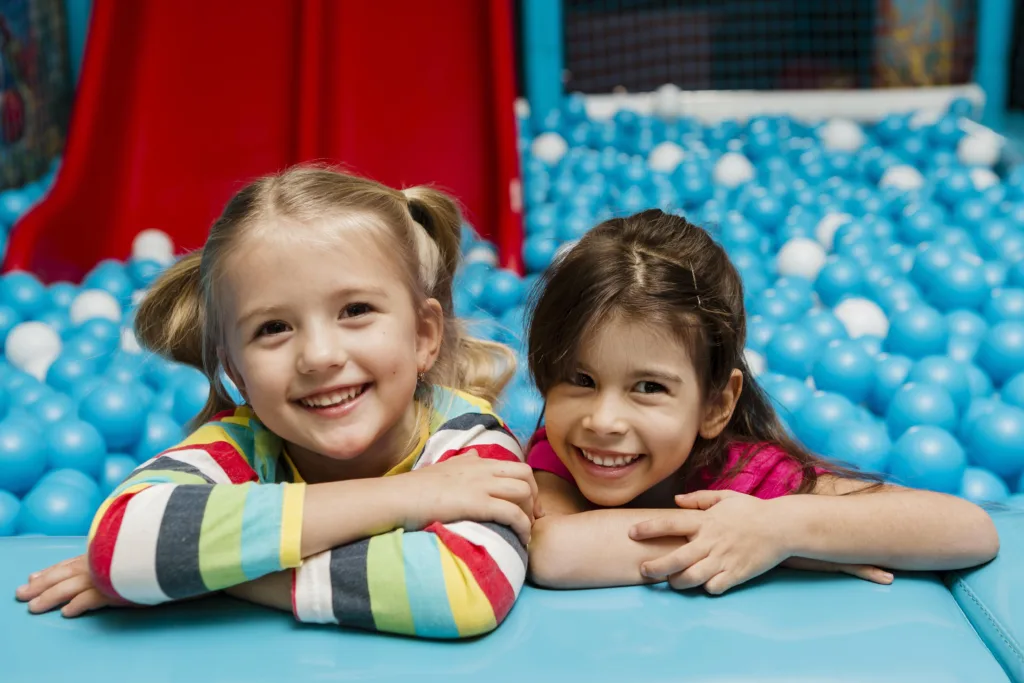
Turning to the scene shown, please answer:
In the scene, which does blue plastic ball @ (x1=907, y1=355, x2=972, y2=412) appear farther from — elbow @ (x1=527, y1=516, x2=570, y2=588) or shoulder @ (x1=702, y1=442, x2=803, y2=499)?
elbow @ (x1=527, y1=516, x2=570, y2=588)

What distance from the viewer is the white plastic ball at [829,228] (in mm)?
3043

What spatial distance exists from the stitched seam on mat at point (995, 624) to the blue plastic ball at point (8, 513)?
4.81ft

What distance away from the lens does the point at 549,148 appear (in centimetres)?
388

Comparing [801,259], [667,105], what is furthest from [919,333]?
[667,105]

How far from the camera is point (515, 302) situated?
2682 mm

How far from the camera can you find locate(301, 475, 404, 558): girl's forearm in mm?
1053

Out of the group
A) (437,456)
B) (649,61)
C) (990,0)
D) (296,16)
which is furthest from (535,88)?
(437,456)

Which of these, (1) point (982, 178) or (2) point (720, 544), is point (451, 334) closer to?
(2) point (720, 544)

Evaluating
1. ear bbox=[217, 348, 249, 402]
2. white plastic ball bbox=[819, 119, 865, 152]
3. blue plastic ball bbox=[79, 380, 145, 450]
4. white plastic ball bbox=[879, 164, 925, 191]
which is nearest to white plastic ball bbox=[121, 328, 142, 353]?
blue plastic ball bbox=[79, 380, 145, 450]

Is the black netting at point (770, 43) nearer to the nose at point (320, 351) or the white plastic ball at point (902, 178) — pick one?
the white plastic ball at point (902, 178)

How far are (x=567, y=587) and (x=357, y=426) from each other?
0.96 ft

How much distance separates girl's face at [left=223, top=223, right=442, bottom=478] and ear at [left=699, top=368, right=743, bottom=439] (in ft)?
1.20

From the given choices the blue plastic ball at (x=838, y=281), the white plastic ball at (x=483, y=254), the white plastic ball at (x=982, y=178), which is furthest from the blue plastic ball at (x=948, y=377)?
the white plastic ball at (x=982, y=178)

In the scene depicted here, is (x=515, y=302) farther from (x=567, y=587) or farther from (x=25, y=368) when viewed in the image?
(x=567, y=587)
